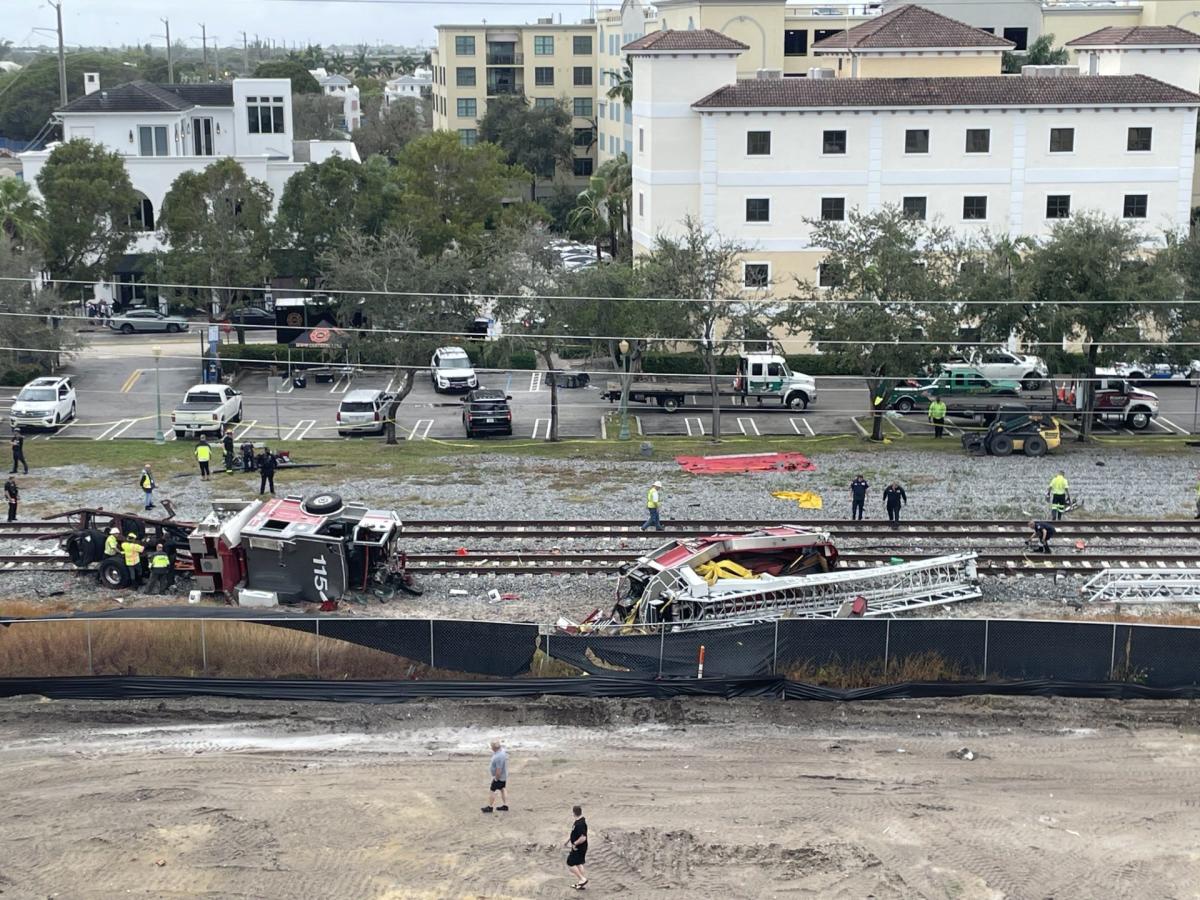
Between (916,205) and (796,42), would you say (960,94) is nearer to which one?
(916,205)

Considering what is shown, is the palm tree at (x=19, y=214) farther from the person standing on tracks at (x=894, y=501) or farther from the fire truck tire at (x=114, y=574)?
the person standing on tracks at (x=894, y=501)

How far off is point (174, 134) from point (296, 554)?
52669 millimetres

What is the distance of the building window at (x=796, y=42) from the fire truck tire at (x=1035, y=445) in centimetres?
4570

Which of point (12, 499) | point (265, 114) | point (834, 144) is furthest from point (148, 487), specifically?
point (265, 114)

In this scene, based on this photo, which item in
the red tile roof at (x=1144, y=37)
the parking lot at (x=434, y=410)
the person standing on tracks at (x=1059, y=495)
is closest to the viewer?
the person standing on tracks at (x=1059, y=495)

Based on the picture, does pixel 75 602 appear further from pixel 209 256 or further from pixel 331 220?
pixel 331 220

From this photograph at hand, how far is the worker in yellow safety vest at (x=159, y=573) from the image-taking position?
92.5 ft

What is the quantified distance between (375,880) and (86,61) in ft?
587

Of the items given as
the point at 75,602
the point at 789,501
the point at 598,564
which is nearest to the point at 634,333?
the point at 789,501

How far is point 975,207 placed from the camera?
56.7 meters

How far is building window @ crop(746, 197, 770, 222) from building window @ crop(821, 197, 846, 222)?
2.19 m

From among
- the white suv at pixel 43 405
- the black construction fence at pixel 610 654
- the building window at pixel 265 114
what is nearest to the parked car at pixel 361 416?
the white suv at pixel 43 405

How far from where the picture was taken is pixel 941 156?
56188 mm

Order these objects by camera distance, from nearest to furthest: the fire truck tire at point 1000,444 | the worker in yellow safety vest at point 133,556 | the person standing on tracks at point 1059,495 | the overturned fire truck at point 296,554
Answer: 1. the overturned fire truck at point 296,554
2. the worker in yellow safety vest at point 133,556
3. the person standing on tracks at point 1059,495
4. the fire truck tire at point 1000,444
